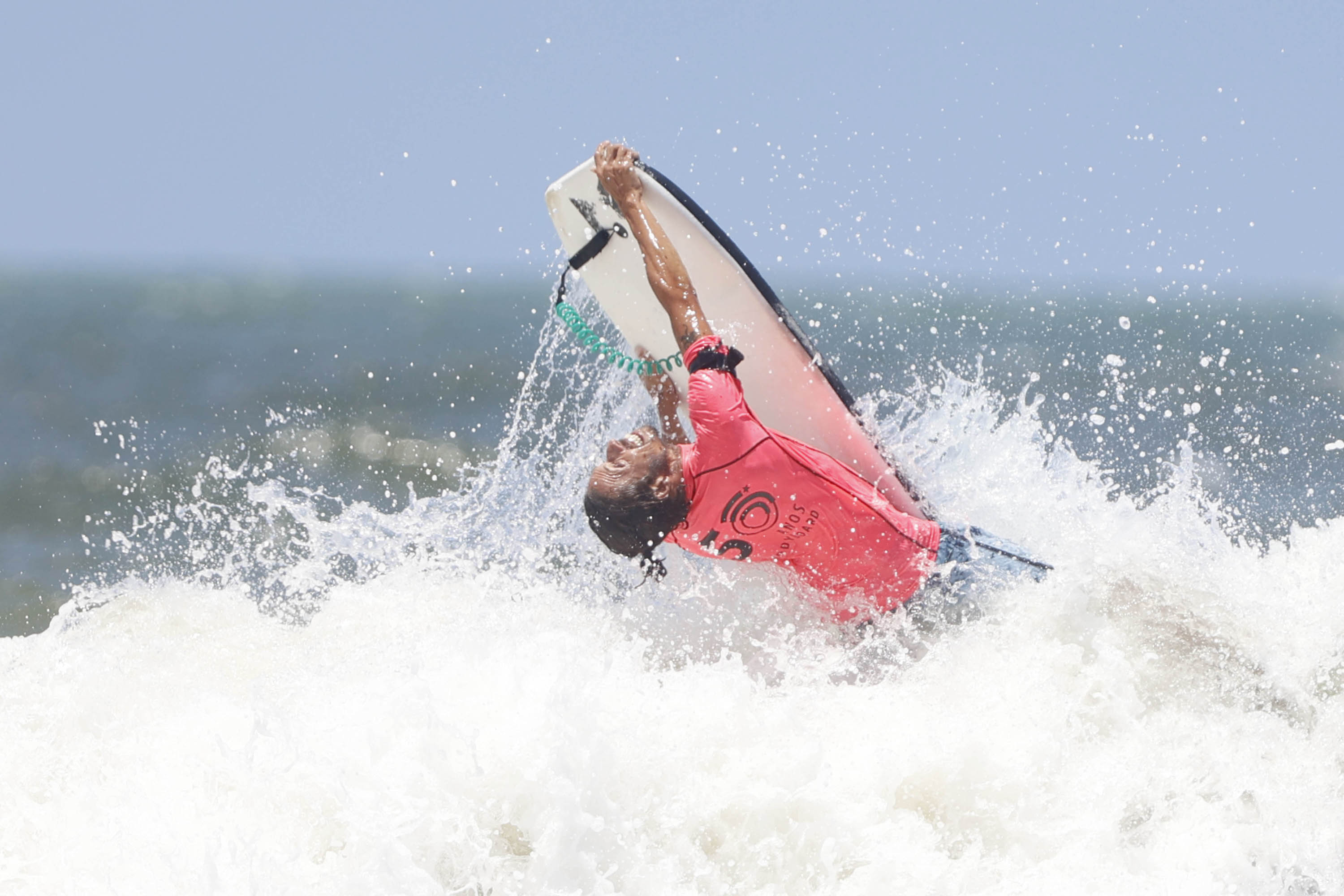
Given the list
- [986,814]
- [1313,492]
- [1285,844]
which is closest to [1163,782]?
[1285,844]

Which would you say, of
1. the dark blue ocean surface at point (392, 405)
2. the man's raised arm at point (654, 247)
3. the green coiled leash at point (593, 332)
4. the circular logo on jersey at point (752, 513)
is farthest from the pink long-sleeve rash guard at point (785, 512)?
the dark blue ocean surface at point (392, 405)

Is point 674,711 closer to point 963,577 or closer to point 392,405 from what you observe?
point 963,577

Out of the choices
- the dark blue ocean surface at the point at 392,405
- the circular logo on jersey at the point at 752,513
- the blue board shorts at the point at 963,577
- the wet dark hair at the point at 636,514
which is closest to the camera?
the wet dark hair at the point at 636,514

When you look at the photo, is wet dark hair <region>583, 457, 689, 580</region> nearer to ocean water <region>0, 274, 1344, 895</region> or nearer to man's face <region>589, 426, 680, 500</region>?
man's face <region>589, 426, 680, 500</region>

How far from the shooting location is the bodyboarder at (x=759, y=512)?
360 centimetres

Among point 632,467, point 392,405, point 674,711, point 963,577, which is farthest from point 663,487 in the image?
point 392,405

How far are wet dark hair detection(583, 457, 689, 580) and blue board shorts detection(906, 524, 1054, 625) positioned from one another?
104cm

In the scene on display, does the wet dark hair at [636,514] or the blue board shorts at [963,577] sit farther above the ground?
the wet dark hair at [636,514]

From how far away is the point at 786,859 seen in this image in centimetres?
321

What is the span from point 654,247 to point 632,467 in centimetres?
123

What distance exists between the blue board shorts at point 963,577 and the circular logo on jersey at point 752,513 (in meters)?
0.70

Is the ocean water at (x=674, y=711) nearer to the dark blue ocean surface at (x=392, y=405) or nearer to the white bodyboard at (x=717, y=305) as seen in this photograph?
the white bodyboard at (x=717, y=305)

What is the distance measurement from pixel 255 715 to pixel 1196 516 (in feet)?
13.2

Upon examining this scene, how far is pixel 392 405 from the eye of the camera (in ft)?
59.9
